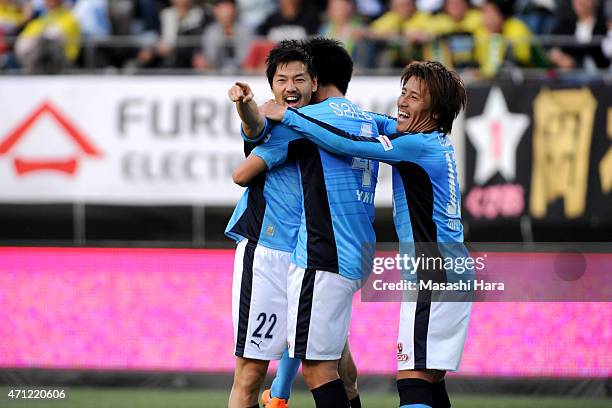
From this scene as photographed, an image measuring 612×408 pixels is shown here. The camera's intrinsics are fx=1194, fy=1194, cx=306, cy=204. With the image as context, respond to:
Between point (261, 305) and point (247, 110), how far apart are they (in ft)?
3.63

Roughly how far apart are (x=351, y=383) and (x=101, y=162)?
22.9ft

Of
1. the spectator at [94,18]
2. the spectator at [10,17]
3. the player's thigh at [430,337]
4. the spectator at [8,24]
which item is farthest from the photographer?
the spectator at [10,17]

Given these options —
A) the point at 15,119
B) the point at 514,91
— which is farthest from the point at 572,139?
the point at 15,119

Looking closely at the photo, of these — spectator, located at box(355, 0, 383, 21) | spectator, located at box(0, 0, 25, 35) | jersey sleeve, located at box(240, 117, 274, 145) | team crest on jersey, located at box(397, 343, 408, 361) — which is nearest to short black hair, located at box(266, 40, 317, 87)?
jersey sleeve, located at box(240, 117, 274, 145)

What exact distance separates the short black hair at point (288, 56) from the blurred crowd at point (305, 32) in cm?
660

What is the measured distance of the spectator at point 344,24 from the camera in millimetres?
13266

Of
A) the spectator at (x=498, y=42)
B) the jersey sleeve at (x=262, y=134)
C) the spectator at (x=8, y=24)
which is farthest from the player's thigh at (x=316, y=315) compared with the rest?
the spectator at (x=8, y=24)

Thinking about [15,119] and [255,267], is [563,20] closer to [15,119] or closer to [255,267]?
[15,119]

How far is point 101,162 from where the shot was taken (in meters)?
13.4

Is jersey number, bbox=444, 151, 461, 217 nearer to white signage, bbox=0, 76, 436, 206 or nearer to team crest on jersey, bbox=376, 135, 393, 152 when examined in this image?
team crest on jersey, bbox=376, 135, 393, 152

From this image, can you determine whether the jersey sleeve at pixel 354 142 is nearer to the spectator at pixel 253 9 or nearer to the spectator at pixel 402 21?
the spectator at pixel 402 21

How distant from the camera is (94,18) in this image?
1422 centimetres

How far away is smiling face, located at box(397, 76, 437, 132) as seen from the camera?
6082mm

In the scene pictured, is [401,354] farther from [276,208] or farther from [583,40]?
[583,40]
